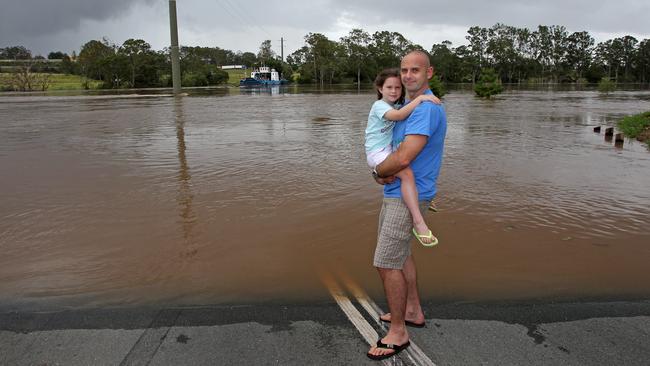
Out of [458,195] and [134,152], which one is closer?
[458,195]

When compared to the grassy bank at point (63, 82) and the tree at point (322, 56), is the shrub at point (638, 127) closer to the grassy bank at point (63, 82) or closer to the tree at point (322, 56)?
the grassy bank at point (63, 82)

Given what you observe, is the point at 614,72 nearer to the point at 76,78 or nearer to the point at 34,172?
the point at 76,78

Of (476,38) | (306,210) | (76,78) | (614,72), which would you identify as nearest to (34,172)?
(306,210)

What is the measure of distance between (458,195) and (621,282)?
129 inches

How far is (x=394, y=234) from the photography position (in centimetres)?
305

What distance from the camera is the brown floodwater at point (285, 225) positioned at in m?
4.25

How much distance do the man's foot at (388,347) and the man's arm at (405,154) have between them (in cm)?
107

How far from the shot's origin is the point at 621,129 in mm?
16266

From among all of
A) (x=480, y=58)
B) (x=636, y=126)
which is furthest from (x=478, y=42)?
(x=636, y=126)

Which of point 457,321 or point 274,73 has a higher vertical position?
point 274,73

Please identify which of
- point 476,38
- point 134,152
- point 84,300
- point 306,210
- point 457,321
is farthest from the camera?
point 476,38

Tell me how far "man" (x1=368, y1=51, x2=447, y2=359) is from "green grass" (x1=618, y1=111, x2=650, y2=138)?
14263 millimetres

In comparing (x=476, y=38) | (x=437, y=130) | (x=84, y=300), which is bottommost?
(x=84, y=300)

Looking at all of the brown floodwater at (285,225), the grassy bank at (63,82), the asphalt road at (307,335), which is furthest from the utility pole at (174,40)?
the asphalt road at (307,335)
